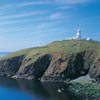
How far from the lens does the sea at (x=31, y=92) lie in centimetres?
13775

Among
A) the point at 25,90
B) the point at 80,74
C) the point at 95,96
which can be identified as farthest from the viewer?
the point at 80,74

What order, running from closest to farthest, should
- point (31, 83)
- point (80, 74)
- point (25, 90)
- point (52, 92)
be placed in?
point (52, 92)
point (25, 90)
point (31, 83)
point (80, 74)

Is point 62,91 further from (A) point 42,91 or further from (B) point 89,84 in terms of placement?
(B) point 89,84

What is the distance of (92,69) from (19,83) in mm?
46774

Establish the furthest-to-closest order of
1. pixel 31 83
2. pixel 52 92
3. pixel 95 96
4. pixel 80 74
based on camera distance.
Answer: pixel 80 74 < pixel 31 83 < pixel 52 92 < pixel 95 96

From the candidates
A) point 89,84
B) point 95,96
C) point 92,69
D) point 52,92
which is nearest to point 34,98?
point 52,92

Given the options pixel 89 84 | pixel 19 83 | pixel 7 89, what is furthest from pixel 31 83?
pixel 89 84

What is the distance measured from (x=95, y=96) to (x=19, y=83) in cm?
6081

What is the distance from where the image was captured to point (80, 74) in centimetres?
19862

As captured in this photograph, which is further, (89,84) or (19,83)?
(19,83)

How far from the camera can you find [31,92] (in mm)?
152125

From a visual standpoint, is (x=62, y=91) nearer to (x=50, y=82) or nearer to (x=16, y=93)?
(x=16, y=93)

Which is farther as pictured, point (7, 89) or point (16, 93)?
point (7, 89)

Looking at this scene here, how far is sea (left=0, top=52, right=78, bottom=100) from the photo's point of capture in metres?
138
